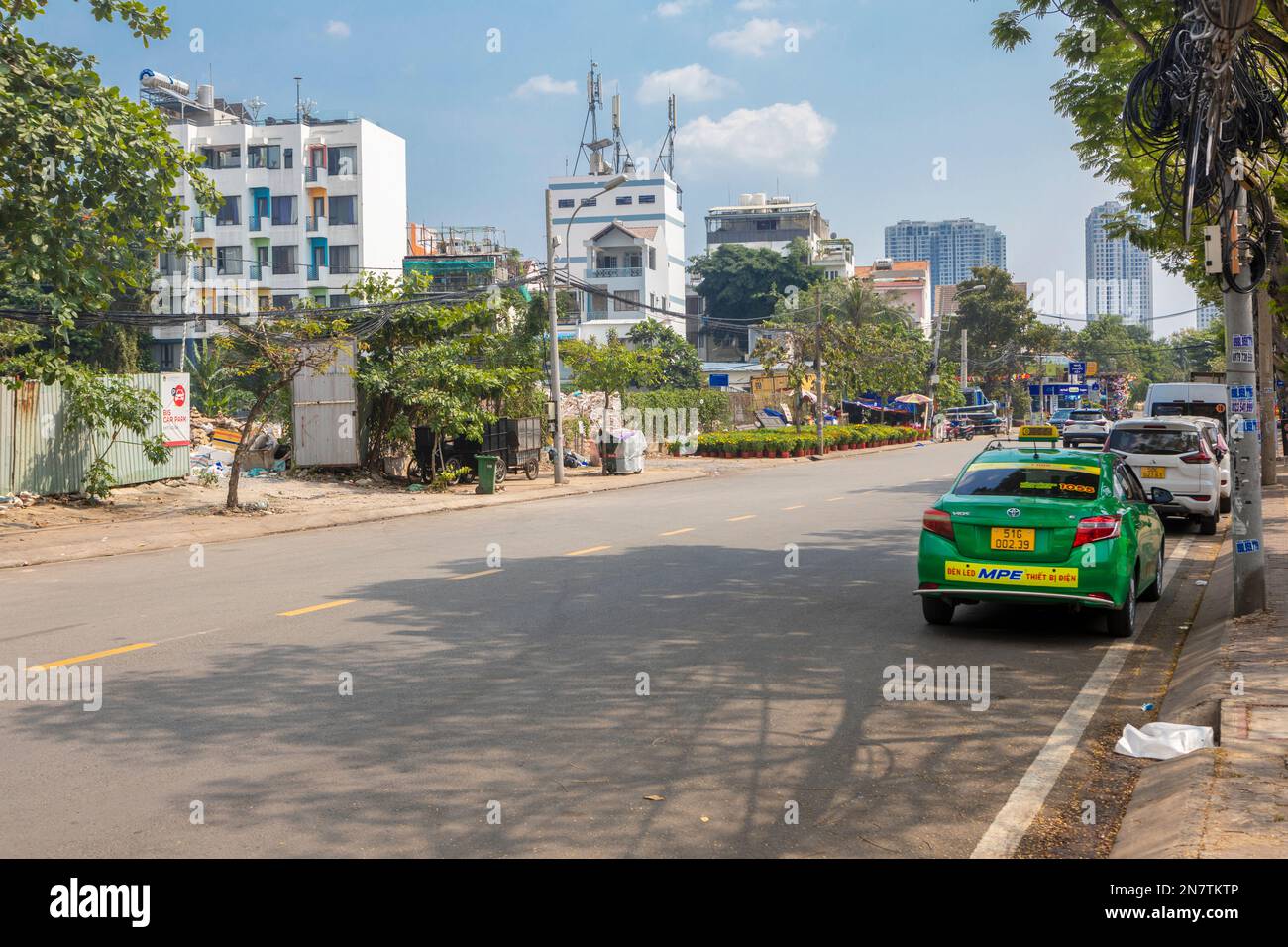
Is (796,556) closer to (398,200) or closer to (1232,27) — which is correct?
(1232,27)

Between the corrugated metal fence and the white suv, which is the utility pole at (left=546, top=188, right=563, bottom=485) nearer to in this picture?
the corrugated metal fence

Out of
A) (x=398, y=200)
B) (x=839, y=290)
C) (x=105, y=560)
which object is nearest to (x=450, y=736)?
(x=105, y=560)

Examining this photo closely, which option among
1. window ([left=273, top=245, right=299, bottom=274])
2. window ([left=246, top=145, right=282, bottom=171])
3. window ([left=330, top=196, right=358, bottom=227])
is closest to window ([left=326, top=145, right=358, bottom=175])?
window ([left=330, top=196, right=358, bottom=227])

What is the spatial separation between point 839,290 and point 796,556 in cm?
7314

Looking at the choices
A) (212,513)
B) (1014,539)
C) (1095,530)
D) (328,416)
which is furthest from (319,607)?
(328,416)

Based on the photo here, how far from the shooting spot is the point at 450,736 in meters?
7.14

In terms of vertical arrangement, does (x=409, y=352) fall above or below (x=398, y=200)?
below

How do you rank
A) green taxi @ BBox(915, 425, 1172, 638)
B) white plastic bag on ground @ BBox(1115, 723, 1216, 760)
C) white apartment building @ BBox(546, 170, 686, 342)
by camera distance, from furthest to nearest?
white apartment building @ BBox(546, 170, 686, 342) → green taxi @ BBox(915, 425, 1172, 638) → white plastic bag on ground @ BBox(1115, 723, 1216, 760)

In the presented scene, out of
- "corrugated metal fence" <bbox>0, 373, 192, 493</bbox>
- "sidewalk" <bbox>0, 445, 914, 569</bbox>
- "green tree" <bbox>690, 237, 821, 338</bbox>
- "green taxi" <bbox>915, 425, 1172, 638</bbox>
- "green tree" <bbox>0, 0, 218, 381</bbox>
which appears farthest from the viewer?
"green tree" <bbox>690, 237, 821, 338</bbox>

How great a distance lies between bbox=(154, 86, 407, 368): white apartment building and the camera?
70.8 m

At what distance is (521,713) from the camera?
7.69 meters

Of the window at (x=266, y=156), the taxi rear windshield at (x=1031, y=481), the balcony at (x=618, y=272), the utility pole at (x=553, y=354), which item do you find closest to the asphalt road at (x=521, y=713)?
the taxi rear windshield at (x=1031, y=481)

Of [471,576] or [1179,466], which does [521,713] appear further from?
[1179,466]

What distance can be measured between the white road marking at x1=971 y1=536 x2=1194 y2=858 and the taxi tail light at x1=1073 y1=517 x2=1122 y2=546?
908 mm
